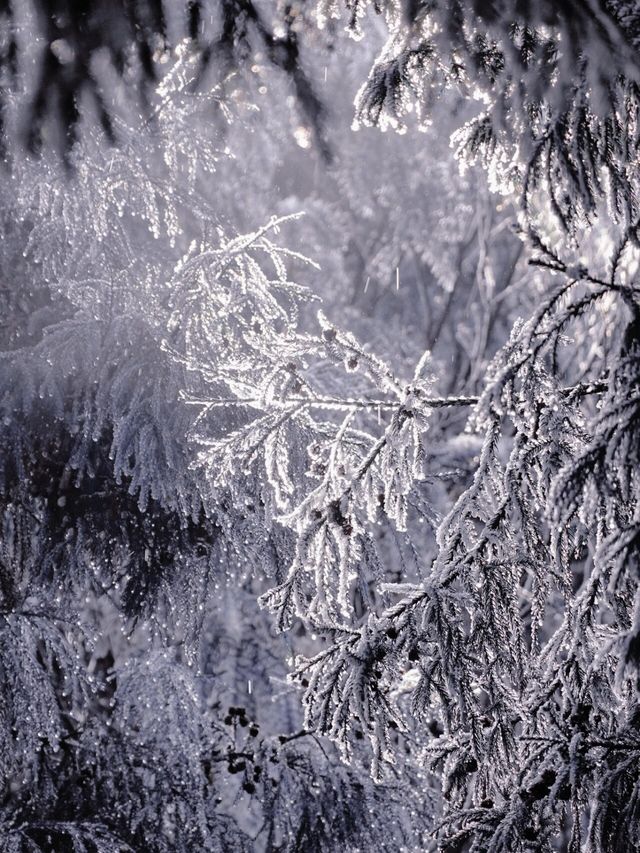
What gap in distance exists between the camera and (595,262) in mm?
6234

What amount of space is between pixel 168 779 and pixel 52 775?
2.16 feet

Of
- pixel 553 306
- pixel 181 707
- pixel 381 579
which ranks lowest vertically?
pixel 181 707

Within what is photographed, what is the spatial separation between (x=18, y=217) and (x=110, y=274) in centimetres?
66

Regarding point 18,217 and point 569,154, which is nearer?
point 569,154

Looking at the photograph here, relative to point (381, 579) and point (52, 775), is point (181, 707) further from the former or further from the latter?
point (381, 579)

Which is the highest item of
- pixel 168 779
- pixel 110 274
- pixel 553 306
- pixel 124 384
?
pixel 110 274

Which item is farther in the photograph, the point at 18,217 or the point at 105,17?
the point at 18,217

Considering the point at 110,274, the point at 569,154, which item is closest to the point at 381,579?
the point at 569,154

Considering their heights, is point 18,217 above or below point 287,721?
above

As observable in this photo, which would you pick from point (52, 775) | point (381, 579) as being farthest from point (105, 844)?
point (381, 579)

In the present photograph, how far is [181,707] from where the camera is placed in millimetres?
4512

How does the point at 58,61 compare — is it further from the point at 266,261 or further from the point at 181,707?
the point at 266,261

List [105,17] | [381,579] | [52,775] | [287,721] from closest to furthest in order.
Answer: [105,17] < [381,579] < [52,775] < [287,721]

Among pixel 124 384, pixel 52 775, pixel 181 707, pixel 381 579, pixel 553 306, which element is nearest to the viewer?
pixel 553 306
